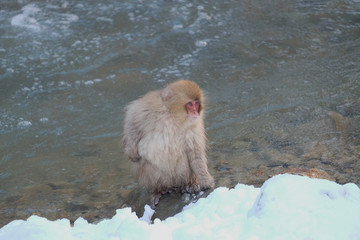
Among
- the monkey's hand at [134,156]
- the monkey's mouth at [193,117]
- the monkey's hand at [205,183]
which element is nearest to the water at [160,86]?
the monkey's hand at [205,183]

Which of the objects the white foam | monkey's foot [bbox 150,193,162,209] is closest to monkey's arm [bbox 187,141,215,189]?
monkey's foot [bbox 150,193,162,209]

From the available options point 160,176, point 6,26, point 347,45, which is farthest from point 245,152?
point 6,26

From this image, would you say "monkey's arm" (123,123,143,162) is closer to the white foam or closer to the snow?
the snow

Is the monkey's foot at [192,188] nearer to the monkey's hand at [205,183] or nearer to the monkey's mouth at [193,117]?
the monkey's hand at [205,183]

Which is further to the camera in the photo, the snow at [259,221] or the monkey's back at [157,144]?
the monkey's back at [157,144]

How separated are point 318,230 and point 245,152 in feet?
8.69

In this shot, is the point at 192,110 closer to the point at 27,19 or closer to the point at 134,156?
the point at 134,156

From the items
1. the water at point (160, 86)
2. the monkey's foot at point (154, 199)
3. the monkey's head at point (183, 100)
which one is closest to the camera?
the monkey's head at point (183, 100)

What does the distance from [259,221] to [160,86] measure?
479 centimetres

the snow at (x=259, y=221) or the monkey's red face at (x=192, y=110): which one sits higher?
the snow at (x=259, y=221)

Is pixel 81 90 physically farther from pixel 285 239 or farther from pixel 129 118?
pixel 285 239

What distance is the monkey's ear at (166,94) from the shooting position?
3.65 metres

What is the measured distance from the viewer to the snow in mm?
2432

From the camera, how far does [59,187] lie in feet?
16.7
